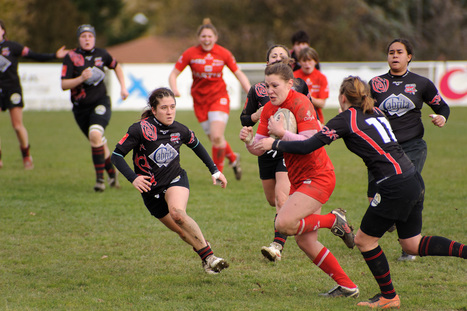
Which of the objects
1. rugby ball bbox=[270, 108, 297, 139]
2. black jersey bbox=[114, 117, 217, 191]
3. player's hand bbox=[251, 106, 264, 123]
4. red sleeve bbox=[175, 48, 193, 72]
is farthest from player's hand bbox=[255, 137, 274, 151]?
red sleeve bbox=[175, 48, 193, 72]

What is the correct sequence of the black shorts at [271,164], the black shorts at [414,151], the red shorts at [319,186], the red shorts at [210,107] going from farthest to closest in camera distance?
the red shorts at [210,107] < the black shorts at [271,164] < the black shorts at [414,151] < the red shorts at [319,186]

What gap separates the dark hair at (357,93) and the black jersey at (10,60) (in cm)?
679

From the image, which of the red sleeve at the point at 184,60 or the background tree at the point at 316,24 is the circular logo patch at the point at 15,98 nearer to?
the red sleeve at the point at 184,60

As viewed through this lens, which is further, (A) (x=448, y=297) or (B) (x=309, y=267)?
(B) (x=309, y=267)

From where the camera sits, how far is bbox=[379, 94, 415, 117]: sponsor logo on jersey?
5.65 metres

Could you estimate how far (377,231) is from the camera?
4215 mm

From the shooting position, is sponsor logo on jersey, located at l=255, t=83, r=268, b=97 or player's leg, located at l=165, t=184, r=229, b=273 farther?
sponsor logo on jersey, located at l=255, t=83, r=268, b=97

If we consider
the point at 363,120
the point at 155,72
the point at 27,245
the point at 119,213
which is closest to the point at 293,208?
the point at 363,120

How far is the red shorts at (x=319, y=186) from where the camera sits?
4.47 metres

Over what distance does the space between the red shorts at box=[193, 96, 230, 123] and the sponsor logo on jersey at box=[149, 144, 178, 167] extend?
391 cm

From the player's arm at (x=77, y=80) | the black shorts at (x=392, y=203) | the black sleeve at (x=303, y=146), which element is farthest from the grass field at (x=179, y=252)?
the player's arm at (x=77, y=80)

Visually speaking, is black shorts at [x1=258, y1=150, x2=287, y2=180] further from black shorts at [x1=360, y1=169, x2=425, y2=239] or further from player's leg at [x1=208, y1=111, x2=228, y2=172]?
player's leg at [x1=208, y1=111, x2=228, y2=172]

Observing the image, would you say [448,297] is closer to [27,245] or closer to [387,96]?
[387,96]

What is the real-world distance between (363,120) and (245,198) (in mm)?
4197
